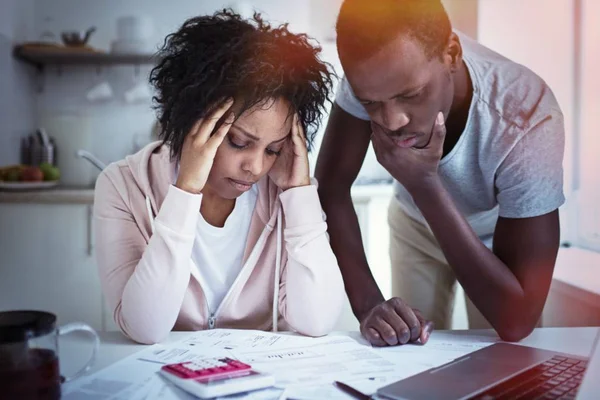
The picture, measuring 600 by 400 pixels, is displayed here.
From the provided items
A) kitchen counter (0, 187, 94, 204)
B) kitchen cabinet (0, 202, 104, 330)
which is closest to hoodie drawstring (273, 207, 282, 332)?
kitchen cabinet (0, 202, 104, 330)

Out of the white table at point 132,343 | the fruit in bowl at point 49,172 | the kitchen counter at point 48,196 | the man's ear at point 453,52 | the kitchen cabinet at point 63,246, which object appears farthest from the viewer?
the fruit in bowl at point 49,172

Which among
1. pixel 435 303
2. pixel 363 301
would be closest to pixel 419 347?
pixel 363 301

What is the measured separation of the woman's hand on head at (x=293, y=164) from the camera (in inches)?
28.3

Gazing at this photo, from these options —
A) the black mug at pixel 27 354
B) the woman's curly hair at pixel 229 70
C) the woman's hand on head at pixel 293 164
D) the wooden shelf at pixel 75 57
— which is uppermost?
the wooden shelf at pixel 75 57

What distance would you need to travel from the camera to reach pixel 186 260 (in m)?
0.66

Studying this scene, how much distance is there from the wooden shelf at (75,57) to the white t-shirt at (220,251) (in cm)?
106

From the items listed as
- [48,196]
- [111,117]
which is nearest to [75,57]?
[111,117]

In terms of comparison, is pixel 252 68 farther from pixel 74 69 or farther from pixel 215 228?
pixel 74 69

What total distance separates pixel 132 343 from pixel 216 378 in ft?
0.65

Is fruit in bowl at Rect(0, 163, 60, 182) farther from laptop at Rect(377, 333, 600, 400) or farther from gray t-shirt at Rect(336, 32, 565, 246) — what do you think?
laptop at Rect(377, 333, 600, 400)

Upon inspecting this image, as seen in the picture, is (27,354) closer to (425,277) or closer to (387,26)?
(387,26)

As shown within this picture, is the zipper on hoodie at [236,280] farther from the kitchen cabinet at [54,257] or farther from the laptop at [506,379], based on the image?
the kitchen cabinet at [54,257]

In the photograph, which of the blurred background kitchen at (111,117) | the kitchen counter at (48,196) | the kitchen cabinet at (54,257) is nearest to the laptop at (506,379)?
the blurred background kitchen at (111,117)

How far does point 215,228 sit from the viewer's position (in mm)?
766
